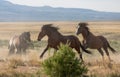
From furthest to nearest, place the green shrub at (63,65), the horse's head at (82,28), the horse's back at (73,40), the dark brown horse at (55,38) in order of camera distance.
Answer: the horse's head at (82,28) < the horse's back at (73,40) < the dark brown horse at (55,38) < the green shrub at (63,65)

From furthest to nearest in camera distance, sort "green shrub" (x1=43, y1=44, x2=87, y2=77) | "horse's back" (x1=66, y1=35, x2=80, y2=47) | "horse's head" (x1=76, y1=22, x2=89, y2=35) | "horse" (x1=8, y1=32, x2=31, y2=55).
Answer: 1. "horse" (x1=8, y1=32, x2=31, y2=55)
2. "horse's head" (x1=76, y1=22, x2=89, y2=35)
3. "horse's back" (x1=66, y1=35, x2=80, y2=47)
4. "green shrub" (x1=43, y1=44, x2=87, y2=77)

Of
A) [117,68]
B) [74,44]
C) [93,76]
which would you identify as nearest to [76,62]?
[93,76]

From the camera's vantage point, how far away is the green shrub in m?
11.9

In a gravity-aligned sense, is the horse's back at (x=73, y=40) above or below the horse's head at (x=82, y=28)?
below

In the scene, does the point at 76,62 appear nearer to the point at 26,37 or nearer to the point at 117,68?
the point at 117,68

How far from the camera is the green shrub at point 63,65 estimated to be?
1190cm

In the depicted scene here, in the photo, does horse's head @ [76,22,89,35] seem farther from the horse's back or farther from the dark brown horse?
the horse's back

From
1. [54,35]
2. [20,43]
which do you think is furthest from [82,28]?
[20,43]

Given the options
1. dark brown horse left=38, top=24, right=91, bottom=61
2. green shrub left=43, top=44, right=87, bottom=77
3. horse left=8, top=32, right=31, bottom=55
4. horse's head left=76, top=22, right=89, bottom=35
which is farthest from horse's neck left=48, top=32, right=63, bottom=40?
horse left=8, top=32, right=31, bottom=55

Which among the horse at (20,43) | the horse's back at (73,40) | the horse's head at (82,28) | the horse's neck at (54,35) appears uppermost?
the horse's head at (82,28)

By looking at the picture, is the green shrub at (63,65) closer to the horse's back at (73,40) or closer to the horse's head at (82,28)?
the horse's back at (73,40)

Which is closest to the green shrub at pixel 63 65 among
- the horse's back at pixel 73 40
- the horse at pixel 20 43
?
the horse's back at pixel 73 40

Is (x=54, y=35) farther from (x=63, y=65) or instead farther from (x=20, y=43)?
(x=20, y=43)

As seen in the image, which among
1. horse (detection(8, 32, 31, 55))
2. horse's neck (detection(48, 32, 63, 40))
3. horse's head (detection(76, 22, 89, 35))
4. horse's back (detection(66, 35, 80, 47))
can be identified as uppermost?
horse's head (detection(76, 22, 89, 35))
